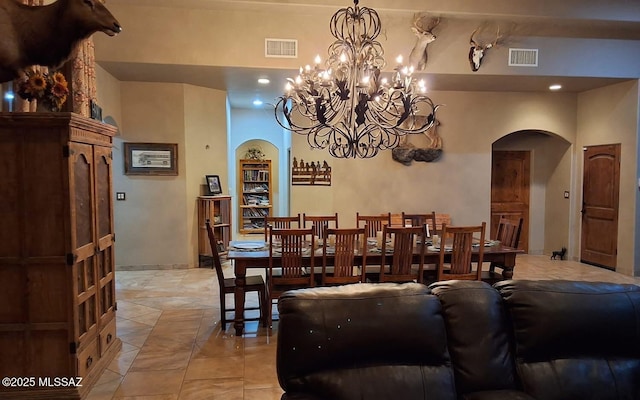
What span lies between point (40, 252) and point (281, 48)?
12.4ft

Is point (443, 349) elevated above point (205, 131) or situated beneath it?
→ situated beneath

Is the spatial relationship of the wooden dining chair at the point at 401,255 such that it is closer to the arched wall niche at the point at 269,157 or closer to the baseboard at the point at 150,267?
the baseboard at the point at 150,267

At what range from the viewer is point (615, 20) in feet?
18.3

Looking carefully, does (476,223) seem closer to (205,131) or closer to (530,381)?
(205,131)

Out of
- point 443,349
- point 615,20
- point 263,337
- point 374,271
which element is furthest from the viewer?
point 615,20

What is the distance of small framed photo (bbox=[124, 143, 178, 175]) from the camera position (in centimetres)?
607

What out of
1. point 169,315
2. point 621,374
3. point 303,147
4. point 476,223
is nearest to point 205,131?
point 303,147

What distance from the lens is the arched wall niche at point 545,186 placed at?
7305mm

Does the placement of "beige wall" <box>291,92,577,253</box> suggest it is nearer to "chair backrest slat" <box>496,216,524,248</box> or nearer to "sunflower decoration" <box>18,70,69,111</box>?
"chair backrest slat" <box>496,216,524,248</box>

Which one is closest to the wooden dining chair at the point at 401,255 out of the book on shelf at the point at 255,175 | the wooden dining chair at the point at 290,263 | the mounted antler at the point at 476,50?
the wooden dining chair at the point at 290,263

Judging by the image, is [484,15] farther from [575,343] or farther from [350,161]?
[575,343]

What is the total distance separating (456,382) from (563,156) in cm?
687

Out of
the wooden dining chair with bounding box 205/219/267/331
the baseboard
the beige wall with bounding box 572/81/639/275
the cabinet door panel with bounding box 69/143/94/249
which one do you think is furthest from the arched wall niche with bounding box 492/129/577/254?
the cabinet door panel with bounding box 69/143/94/249

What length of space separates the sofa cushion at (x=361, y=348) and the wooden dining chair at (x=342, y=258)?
6.04ft
